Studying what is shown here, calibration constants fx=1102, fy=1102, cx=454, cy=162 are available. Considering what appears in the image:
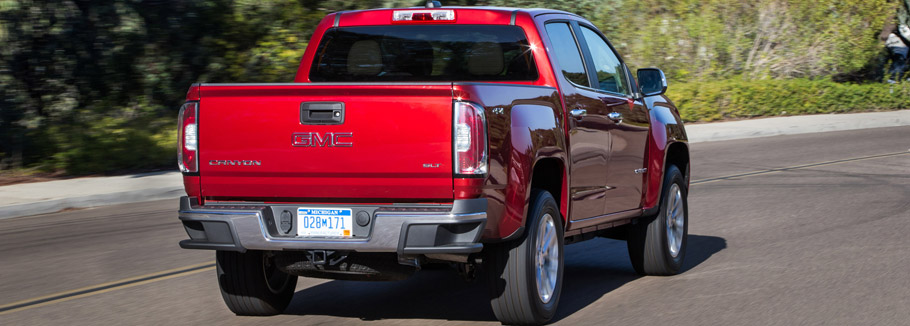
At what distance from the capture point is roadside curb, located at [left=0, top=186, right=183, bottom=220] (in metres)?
12.2

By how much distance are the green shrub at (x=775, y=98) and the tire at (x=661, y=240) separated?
739 inches

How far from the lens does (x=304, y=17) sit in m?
19.1

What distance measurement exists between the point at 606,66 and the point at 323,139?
279cm

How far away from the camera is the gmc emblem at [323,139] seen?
16.9 ft

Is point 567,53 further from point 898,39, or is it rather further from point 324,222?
point 898,39

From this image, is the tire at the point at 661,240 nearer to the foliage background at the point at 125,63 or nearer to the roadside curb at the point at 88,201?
the roadside curb at the point at 88,201

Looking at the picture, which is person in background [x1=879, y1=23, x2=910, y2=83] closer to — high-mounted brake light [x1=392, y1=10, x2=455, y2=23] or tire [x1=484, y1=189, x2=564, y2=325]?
high-mounted brake light [x1=392, y1=10, x2=455, y2=23]

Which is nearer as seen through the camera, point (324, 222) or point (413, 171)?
point (413, 171)

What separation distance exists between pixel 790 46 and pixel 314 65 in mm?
28114

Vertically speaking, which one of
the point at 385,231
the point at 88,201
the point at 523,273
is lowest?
the point at 88,201

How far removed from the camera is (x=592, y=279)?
297 inches

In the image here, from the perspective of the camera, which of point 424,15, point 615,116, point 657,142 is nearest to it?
point 424,15

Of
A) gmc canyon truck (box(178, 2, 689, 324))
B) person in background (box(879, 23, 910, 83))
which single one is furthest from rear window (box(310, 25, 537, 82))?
person in background (box(879, 23, 910, 83))

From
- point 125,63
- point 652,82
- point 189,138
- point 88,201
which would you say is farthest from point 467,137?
point 125,63
